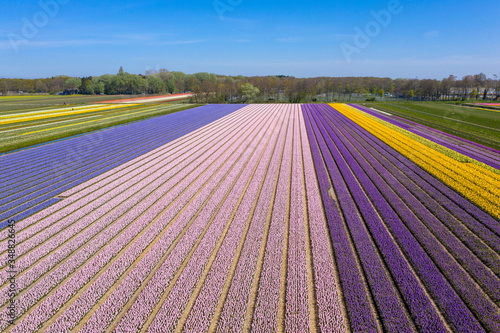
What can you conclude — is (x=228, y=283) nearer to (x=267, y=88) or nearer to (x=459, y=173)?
(x=459, y=173)

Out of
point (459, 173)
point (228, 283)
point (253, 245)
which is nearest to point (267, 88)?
point (459, 173)

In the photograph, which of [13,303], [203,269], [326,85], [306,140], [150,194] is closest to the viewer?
[13,303]

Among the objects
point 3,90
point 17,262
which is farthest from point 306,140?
point 3,90

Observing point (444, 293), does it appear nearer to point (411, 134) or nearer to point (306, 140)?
point (306, 140)

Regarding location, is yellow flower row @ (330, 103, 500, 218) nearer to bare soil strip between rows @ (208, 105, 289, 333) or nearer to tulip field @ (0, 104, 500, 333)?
tulip field @ (0, 104, 500, 333)

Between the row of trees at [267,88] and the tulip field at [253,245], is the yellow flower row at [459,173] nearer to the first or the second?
the tulip field at [253,245]

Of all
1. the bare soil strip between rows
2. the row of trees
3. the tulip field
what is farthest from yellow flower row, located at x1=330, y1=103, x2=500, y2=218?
the row of trees
